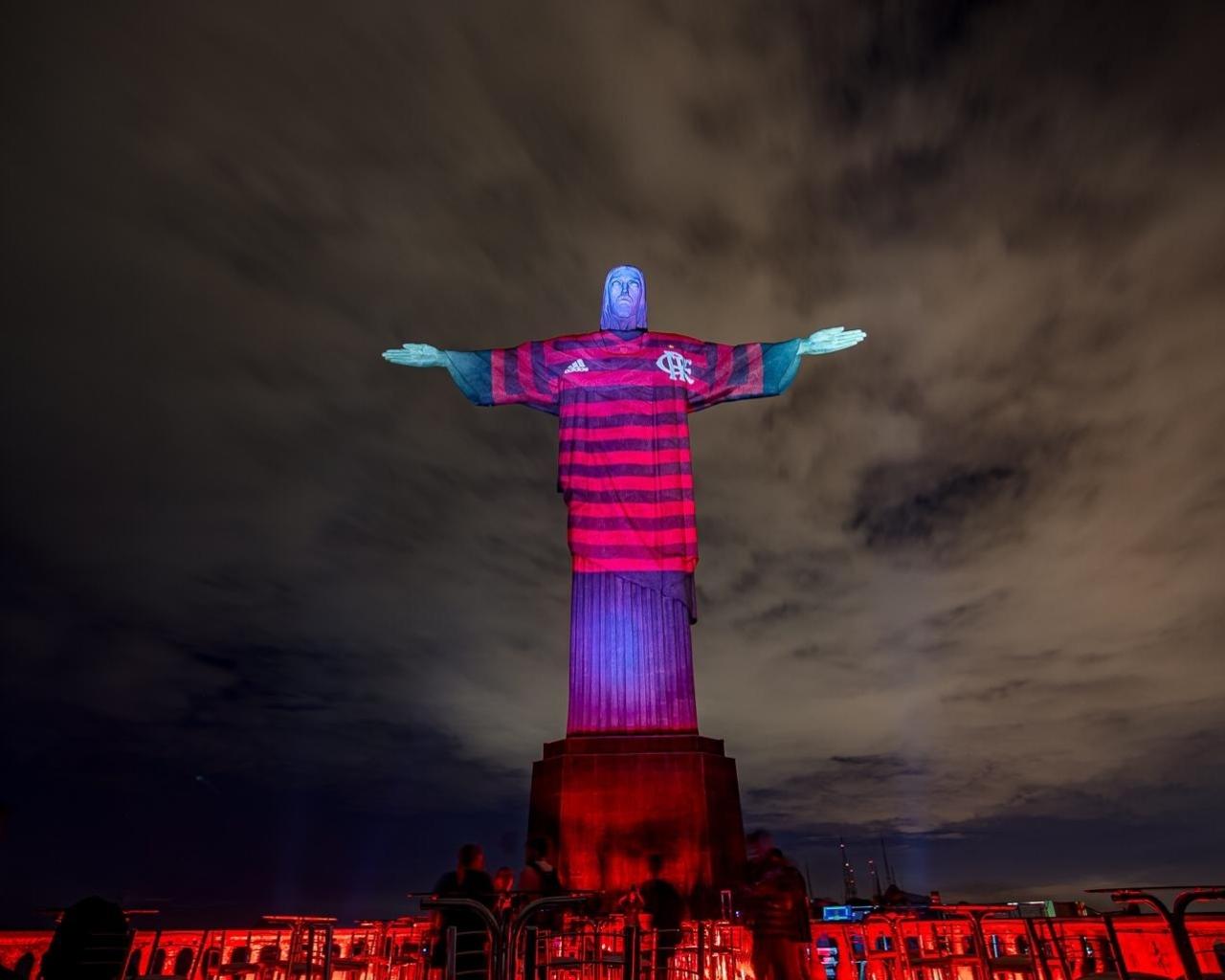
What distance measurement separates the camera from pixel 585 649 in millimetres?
13742

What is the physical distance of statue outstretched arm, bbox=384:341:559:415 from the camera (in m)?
15.5

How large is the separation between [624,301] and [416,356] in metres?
4.51

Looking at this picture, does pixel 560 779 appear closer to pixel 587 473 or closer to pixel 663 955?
pixel 663 955

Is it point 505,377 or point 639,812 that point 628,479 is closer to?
point 505,377

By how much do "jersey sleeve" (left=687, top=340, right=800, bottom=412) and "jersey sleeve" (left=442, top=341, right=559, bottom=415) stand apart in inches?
119

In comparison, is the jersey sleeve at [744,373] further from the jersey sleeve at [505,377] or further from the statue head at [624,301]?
the jersey sleeve at [505,377]

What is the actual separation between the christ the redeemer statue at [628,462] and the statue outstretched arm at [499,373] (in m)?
0.02

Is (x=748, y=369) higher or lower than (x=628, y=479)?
higher

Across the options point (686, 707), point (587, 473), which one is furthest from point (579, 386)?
point (686, 707)

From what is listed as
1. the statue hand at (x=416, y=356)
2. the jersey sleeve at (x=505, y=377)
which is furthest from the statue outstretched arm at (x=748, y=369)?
the statue hand at (x=416, y=356)

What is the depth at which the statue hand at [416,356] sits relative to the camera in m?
15.3

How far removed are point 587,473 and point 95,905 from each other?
417 inches

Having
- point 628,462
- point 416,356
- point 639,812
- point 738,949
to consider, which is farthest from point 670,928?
point 416,356

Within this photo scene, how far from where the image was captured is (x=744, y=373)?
51.2ft
